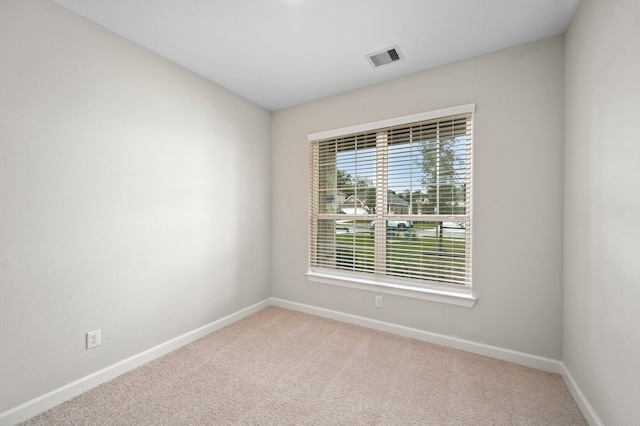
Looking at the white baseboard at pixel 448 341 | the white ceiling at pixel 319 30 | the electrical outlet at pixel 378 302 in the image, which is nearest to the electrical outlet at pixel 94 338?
the white baseboard at pixel 448 341

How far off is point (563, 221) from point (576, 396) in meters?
1.19

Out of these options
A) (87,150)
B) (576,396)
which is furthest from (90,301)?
(576,396)

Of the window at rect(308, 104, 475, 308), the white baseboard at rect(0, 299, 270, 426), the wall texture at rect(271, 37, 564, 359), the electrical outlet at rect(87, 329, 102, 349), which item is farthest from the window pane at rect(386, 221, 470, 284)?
the electrical outlet at rect(87, 329, 102, 349)

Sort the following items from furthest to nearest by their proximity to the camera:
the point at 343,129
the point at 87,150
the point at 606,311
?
the point at 343,129 < the point at 87,150 < the point at 606,311

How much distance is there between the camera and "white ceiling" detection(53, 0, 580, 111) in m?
1.83

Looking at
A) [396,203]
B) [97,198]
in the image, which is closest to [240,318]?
[97,198]

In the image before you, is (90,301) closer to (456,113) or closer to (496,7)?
(456,113)

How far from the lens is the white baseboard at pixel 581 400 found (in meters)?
1.56

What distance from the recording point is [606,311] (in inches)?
Answer: 57.9

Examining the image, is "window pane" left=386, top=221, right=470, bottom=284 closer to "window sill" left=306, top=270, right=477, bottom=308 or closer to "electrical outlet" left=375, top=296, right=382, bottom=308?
"window sill" left=306, top=270, right=477, bottom=308

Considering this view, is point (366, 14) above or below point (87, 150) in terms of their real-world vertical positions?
above

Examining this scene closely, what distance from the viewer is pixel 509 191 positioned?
7.48ft

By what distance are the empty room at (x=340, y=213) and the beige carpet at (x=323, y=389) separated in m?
0.02

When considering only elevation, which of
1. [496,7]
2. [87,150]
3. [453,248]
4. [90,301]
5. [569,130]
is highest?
[496,7]
